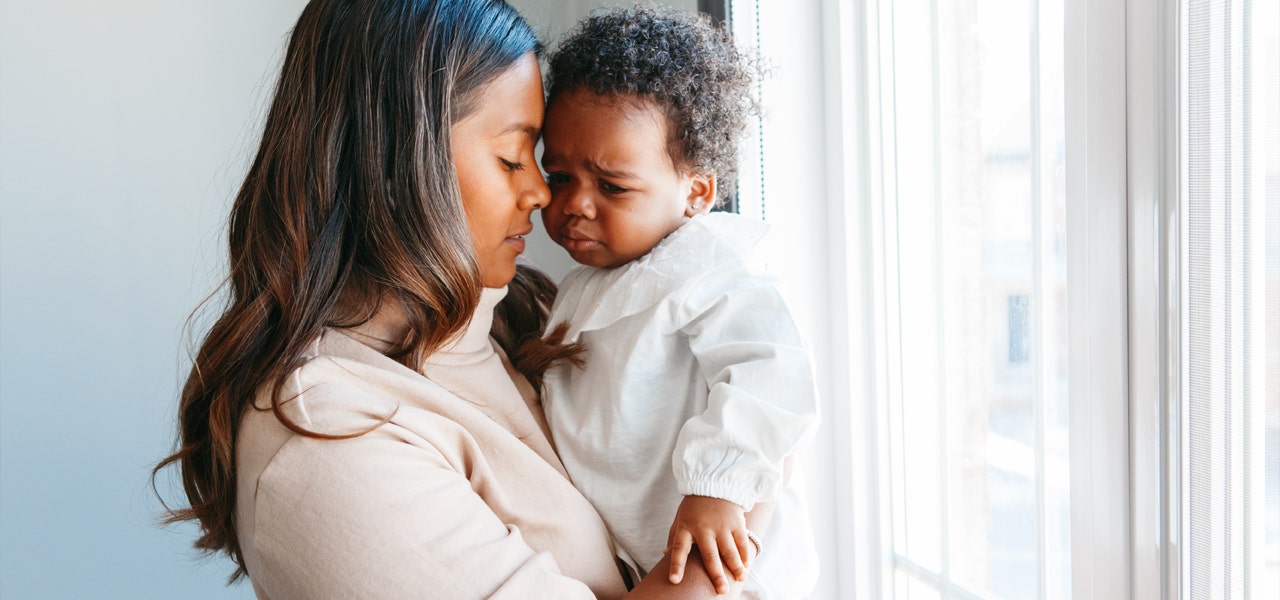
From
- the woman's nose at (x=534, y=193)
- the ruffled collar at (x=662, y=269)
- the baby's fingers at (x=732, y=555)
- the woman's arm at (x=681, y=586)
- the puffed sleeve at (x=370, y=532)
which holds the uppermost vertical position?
the woman's nose at (x=534, y=193)

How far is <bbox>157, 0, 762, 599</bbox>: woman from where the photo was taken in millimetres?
829

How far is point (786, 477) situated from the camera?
1.04m

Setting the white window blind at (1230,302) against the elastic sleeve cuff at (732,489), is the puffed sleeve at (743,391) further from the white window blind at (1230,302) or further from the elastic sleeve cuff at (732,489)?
the white window blind at (1230,302)

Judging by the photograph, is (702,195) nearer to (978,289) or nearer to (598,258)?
(598,258)

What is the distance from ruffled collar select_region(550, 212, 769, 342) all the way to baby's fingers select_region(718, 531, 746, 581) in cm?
29

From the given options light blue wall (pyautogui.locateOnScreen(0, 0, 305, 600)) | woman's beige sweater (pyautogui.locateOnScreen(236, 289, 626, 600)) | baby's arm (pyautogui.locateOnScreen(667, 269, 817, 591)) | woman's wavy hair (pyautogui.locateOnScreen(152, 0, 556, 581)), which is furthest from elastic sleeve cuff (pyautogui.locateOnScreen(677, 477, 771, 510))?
light blue wall (pyautogui.locateOnScreen(0, 0, 305, 600))

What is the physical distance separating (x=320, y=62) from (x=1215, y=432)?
932 mm

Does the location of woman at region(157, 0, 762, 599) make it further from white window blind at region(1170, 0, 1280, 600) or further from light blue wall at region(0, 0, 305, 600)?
light blue wall at region(0, 0, 305, 600)

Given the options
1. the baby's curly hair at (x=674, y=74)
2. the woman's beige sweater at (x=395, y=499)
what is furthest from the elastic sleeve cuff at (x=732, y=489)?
the baby's curly hair at (x=674, y=74)

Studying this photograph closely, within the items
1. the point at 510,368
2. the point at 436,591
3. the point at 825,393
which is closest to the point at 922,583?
the point at 825,393

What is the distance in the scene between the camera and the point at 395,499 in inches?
32.0

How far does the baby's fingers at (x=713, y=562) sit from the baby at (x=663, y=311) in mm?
29

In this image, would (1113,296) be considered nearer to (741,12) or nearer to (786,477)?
(786,477)

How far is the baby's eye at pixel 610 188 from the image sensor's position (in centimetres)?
111
